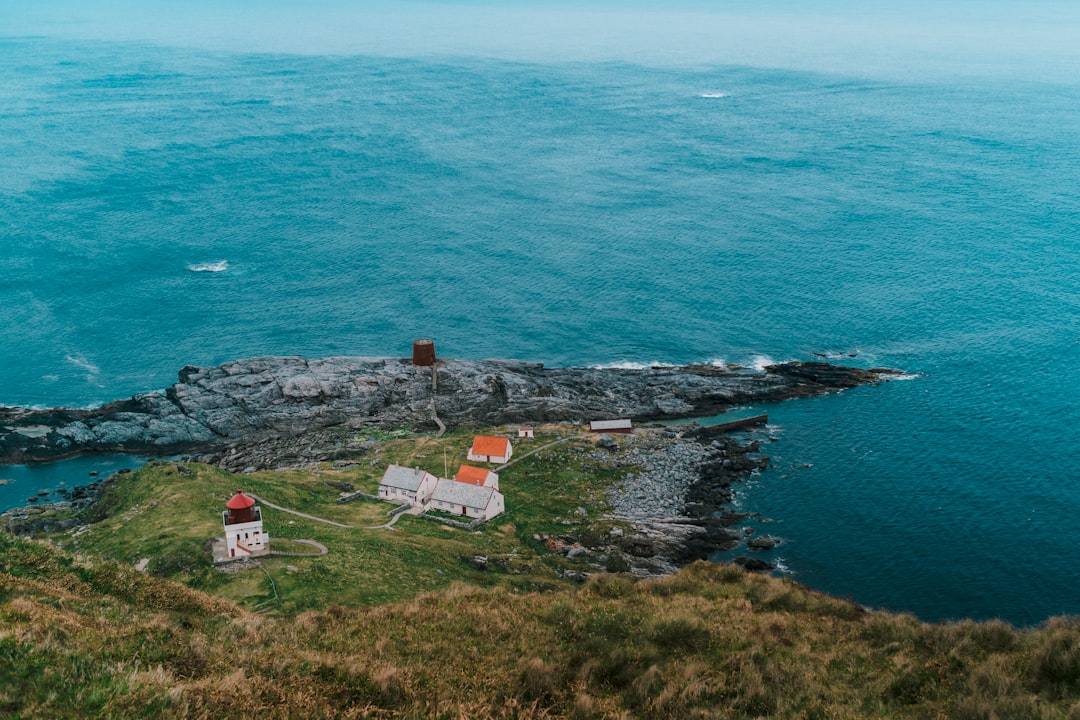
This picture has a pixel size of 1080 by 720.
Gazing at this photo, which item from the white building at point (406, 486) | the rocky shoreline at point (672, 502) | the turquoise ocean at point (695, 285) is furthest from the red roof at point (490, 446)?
the turquoise ocean at point (695, 285)

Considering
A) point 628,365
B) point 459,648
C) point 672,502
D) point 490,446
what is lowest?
point 672,502

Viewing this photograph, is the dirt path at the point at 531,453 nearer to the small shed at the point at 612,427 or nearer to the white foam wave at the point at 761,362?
the small shed at the point at 612,427

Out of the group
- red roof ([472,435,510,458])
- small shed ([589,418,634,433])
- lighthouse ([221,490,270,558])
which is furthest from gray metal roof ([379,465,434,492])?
small shed ([589,418,634,433])

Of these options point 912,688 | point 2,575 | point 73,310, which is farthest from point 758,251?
point 2,575

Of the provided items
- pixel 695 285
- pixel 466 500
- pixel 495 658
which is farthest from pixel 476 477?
pixel 695 285

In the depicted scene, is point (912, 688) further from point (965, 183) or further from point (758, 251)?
point (965, 183)

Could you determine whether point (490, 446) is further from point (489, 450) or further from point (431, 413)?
point (431, 413)

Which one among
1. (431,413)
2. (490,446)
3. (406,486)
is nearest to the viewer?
(406,486)
